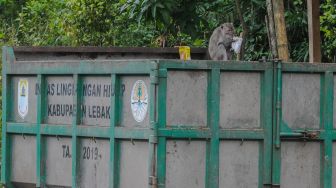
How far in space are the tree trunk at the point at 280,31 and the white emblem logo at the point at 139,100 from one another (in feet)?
6.65

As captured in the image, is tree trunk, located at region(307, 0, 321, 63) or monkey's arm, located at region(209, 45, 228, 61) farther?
tree trunk, located at region(307, 0, 321, 63)

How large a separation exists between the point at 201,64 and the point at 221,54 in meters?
1.27

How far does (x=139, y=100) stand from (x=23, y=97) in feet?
4.43

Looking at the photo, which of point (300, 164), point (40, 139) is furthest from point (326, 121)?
point (40, 139)

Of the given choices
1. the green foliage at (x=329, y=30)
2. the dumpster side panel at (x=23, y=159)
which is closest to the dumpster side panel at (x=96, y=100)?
the dumpster side panel at (x=23, y=159)

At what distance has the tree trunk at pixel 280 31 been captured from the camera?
6.36m

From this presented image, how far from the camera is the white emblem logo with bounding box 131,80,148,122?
177 inches

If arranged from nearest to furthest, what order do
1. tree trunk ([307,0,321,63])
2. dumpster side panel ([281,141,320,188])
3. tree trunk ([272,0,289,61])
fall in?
dumpster side panel ([281,141,320,188]), tree trunk ([272,0,289,61]), tree trunk ([307,0,321,63])

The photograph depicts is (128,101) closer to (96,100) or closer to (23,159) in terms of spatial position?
(96,100)

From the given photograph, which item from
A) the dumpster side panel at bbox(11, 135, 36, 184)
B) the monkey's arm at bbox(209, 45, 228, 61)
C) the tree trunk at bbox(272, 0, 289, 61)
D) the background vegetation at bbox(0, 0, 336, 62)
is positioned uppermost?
the background vegetation at bbox(0, 0, 336, 62)

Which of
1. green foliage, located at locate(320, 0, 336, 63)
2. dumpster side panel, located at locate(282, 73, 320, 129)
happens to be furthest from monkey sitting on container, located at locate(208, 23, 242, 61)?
green foliage, located at locate(320, 0, 336, 63)

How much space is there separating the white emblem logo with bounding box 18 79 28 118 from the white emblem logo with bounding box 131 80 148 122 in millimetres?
1211

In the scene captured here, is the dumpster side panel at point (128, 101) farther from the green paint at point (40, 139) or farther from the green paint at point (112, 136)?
the green paint at point (40, 139)

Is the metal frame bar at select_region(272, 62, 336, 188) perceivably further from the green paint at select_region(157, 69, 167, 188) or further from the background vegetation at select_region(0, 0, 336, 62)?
the background vegetation at select_region(0, 0, 336, 62)
